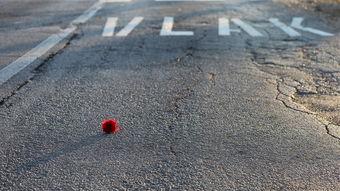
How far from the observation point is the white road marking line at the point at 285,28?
24.6 feet

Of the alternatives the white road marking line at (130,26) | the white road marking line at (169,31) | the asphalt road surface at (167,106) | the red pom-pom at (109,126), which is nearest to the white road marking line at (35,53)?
the asphalt road surface at (167,106)

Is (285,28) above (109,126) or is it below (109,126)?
below

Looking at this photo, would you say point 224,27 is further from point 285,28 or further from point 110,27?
point 110,27

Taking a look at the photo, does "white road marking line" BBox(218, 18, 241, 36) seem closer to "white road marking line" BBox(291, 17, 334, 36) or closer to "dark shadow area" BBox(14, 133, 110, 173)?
"white road marking line" BBox(291, 17, 334, 36)

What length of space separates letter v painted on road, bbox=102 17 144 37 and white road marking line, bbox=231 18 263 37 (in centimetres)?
193

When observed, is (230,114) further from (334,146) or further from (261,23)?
(261,23)

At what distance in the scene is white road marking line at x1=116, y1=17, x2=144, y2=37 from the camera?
7.58m

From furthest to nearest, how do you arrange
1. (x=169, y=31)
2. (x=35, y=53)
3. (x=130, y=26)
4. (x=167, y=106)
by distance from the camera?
(x=130, y=26)
(x=169, y=31)
(x=35, y=53)
(x=167, y=106)

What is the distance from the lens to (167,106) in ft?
14.2

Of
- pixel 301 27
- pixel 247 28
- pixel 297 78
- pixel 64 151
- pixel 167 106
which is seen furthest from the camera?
pixel 301 27

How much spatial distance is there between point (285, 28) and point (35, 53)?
4470mm

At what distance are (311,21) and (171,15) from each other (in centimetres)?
289

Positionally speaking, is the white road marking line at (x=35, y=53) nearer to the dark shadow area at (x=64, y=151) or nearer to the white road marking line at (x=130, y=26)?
the white road marking line at (x=130, y=26)

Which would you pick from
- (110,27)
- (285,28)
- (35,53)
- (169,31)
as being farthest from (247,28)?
(35,53)
